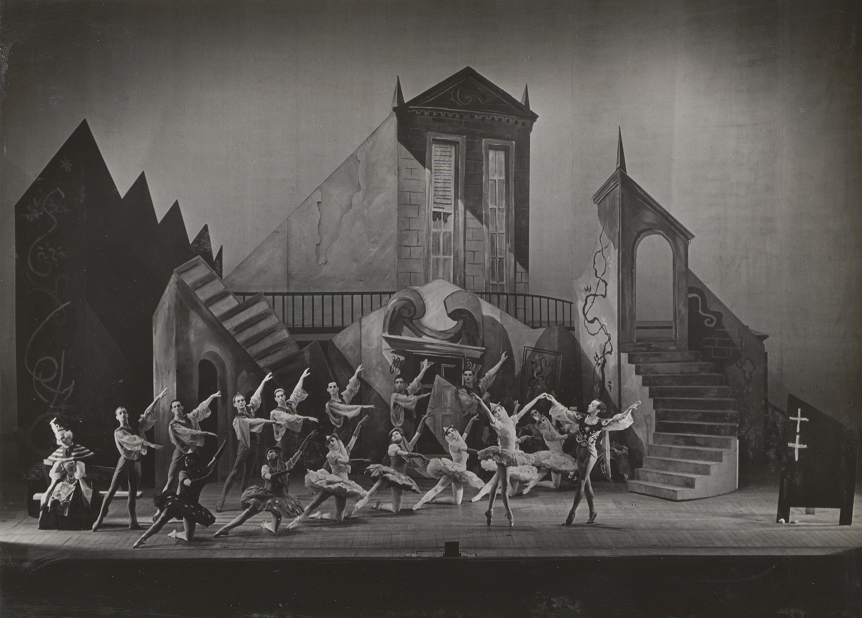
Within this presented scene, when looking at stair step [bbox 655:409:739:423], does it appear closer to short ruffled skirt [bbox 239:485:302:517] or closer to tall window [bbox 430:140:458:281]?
tall window [bbox 430:140:458:281]

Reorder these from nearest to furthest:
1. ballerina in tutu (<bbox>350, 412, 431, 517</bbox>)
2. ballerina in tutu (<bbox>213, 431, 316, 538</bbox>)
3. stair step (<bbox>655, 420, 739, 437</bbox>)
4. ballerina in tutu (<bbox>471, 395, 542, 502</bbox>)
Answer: ballerina in tutu (<bbox>213, 431, 316, 538</bbox>), ballerina in tutu (<bbox>350, 412, 431, 517</bbox>), ballerina in tutu (<bbox>471, 395, 542, 502</bbox>), stair step (<bbox>655, 420, 739, 437</bbox>)

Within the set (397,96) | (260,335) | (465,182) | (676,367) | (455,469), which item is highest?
(397,96)

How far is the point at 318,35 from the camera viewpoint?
7930 mm

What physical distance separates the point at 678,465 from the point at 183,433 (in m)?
4.79

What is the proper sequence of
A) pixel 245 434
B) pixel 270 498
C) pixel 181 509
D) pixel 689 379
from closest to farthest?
pixel 181 509 < pixel 270 498 < pixel 245 434 < pixel 689 379

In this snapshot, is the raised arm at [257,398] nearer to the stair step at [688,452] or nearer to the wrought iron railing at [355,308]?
the wrought iron railing at [355,308]

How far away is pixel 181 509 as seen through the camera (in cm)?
738

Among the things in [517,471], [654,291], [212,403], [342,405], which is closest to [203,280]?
[212,403]

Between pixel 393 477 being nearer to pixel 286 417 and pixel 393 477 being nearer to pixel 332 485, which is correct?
pixel 332 485

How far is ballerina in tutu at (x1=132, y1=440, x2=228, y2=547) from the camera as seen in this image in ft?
24.2

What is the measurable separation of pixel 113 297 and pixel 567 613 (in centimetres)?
531

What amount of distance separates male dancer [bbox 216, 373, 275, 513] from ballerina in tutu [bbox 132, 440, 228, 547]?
0.91ft

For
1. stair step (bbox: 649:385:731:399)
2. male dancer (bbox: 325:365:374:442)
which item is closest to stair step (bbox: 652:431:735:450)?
stair step (bbox: 649:385:731:399)

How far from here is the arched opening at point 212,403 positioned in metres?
7.82
